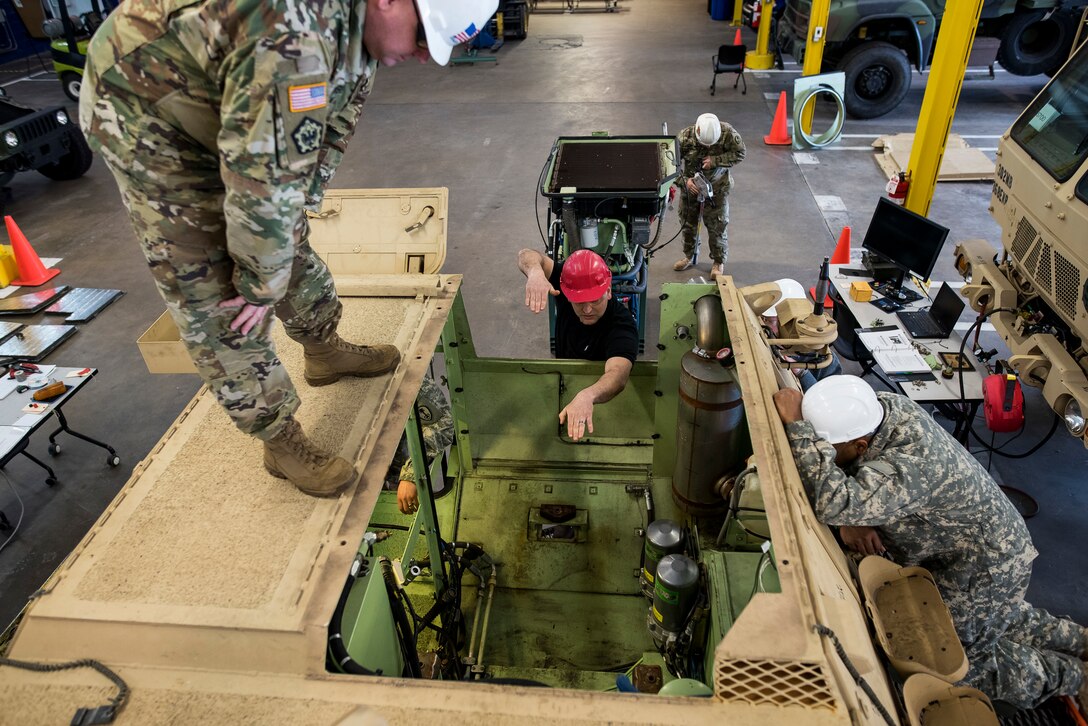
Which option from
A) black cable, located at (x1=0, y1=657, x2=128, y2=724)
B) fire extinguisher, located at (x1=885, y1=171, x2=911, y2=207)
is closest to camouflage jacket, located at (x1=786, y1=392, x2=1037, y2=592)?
black cable, located at (x1=0, y1=657, x2=128, y2=724)

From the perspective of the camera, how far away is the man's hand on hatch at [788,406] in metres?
2.40

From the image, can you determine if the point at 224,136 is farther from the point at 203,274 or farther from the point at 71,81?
the point at 71,81

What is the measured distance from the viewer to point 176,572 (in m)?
1.87

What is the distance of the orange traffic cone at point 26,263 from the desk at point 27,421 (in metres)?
3.18

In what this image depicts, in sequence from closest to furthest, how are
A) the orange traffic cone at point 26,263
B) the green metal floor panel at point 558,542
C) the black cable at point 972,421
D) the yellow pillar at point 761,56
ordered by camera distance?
the green metal floor panel at point 558,542
the black cable at point 972,421
the orange traffic cone at point 26,263
the yellow pillar at point 761,56

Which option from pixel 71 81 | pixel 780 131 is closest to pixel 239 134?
pixel 780 131

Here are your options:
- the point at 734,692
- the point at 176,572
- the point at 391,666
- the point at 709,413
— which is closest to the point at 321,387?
the point at 176,572

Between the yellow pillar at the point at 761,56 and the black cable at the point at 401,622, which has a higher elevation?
the black cable at the point at 401,622

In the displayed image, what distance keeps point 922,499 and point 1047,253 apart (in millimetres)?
2276

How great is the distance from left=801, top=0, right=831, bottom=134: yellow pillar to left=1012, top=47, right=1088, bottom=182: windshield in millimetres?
4473

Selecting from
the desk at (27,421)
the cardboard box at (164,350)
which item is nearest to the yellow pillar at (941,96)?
the cardboard box at (164,350)

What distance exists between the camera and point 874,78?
10.0 meters

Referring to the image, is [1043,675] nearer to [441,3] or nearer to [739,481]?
[739,481]

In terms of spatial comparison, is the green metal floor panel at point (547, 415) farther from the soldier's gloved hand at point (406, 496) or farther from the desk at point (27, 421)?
the desk at point (27, 421)
